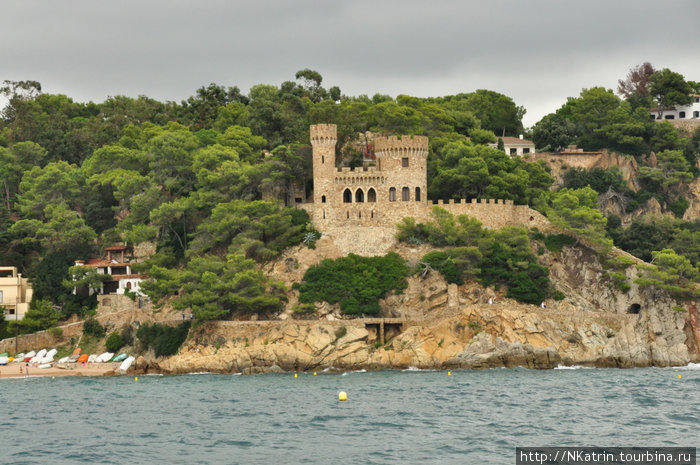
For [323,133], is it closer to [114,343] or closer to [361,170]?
[361,170]

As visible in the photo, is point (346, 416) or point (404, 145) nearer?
point (346, 416)

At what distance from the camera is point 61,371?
233 feet

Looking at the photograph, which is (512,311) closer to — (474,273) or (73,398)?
(474,273)

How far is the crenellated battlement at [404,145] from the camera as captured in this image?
76.4 meters

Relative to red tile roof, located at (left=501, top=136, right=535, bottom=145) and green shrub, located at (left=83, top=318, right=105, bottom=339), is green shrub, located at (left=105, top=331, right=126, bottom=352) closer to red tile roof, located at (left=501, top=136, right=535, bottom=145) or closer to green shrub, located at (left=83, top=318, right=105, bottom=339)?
green shrub, located at (left=83, top=318, right=105, bottom=339)

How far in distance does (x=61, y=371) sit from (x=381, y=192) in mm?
24169

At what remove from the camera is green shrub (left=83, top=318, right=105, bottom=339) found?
7512cm

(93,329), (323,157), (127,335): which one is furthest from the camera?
(323,157)

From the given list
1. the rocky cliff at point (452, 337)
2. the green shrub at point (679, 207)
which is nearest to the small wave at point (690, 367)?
the rocky cliff at point (452, 337)

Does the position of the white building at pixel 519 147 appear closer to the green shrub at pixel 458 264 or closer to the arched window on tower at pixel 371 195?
the arched window on tower at pixel 371 195

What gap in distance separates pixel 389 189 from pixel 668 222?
21.3 m

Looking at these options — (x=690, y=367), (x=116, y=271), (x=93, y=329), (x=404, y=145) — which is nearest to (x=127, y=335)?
(x=93, y=329)

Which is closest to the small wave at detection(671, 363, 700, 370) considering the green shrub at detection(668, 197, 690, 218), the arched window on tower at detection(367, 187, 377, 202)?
the arched window on tower at detection(367, 187, 377, 202)

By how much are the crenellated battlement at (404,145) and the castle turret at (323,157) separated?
11.7ft
